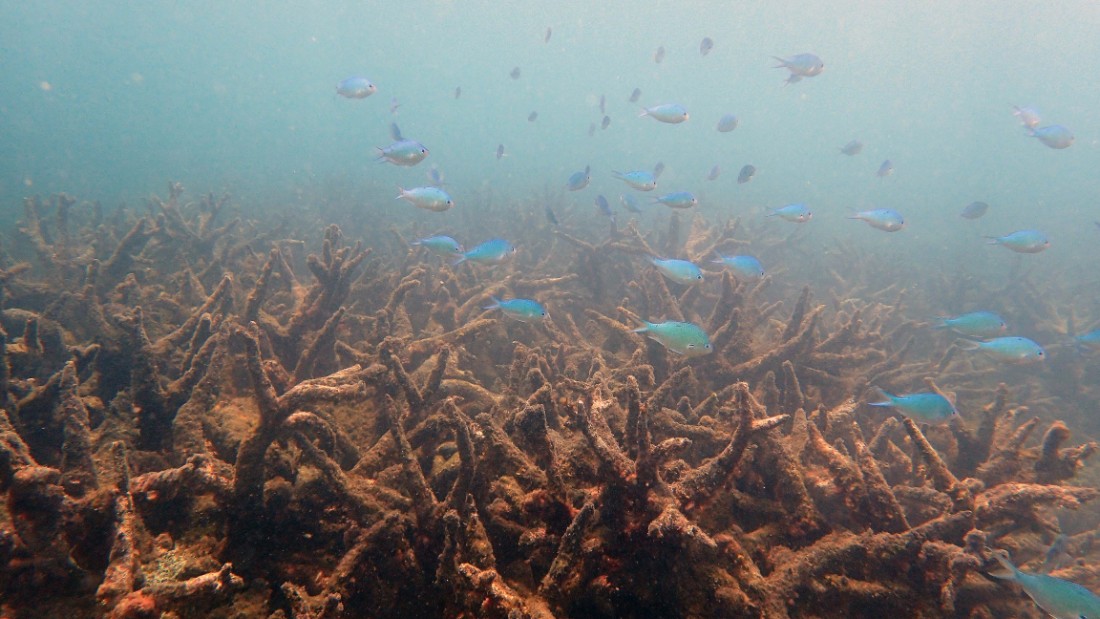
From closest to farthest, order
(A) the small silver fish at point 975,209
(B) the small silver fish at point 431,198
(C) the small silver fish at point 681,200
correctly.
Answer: (B) the small silver fish at point 431,198 → (C) the small silver fish at point 681,200 → (A) the small silver fish at point 975,209

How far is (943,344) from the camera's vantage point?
8.56 meters

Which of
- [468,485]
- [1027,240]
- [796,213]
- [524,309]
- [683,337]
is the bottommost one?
[1027,240]

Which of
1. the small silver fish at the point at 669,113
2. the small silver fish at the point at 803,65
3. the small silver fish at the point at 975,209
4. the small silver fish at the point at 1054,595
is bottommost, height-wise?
the small silver fish at the point at 975,209

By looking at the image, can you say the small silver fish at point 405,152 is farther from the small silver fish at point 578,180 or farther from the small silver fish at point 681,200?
the small silver fish at point 681,200

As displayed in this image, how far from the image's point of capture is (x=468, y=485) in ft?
7.32

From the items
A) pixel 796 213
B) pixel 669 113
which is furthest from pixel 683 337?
pixel 669 113

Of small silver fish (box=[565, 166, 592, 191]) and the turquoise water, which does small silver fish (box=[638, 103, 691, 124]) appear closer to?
small silver fish (box=[565, 166, 592, 191])

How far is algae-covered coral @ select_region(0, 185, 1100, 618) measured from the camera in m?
1.78

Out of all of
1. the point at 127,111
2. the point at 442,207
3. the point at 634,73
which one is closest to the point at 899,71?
the point at 634,73

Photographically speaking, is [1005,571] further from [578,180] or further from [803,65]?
[803,65]

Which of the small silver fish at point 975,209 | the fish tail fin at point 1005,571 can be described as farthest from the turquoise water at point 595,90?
the fish tail fin at point 1005,571

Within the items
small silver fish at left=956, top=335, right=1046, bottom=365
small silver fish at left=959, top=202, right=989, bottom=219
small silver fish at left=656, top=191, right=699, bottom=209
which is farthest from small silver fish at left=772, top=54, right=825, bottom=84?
small silver fish at left=956, top=335, right=1046, bottom=365

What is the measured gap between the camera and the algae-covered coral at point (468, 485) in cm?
178

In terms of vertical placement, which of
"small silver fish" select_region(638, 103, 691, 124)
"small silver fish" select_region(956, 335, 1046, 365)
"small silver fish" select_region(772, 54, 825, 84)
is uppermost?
"small silver fish" select_region(772, 54, 825, 84)
